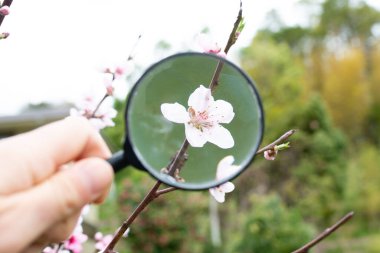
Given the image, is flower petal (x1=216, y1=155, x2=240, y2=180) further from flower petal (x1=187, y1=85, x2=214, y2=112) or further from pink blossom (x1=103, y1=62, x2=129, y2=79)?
pink blossom (x1=103, y1=62, x2=129, y2=79)

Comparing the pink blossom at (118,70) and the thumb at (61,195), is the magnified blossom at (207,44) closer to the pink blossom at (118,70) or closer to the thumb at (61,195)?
the pink blossom at (118,70)

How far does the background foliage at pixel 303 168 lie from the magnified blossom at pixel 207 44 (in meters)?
8.51

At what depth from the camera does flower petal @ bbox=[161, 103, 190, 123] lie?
1198 mm

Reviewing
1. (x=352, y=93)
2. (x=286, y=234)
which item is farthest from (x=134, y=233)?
(x=352, y=93)

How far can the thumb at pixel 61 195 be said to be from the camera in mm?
737

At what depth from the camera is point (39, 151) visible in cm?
77

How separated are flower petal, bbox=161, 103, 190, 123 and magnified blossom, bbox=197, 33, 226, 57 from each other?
0.84 ft

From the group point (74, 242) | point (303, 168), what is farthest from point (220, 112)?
point (303, 168)

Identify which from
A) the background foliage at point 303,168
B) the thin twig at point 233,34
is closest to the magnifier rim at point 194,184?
the thin twig at point 233,34

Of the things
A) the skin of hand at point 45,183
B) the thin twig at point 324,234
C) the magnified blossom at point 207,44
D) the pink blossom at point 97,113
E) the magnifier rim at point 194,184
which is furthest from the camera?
the pink blossom at point 97,113

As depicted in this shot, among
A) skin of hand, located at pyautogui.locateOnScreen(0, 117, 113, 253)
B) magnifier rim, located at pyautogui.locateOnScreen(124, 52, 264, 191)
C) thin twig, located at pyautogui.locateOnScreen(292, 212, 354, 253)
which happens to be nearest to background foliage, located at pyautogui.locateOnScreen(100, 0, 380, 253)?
thin twig, located at pyautogui.locateOnScreen(292, 212, 354, 253)

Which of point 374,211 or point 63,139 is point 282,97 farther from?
Result: point 63,139

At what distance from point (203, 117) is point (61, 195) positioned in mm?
476

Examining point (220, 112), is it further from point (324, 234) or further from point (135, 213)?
point (324, 234)
